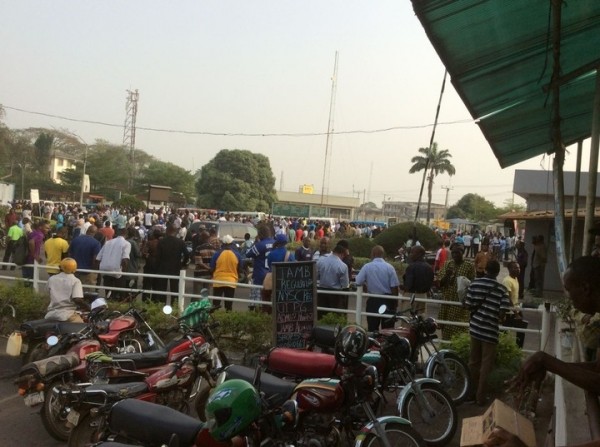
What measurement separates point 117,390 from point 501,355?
4607 millimetres

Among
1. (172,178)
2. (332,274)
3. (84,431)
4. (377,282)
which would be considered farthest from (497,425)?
(172,178)

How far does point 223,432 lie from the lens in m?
3.23

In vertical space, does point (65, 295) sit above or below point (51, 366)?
above

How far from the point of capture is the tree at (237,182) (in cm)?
7131

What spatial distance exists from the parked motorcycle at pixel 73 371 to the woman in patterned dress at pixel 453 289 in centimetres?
358

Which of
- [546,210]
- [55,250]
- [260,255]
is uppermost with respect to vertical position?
[546,210]

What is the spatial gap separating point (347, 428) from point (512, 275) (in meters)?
5.40

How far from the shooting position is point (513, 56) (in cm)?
551

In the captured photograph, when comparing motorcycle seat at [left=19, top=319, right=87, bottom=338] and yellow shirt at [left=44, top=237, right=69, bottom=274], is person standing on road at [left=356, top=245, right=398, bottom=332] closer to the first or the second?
motorcycle seat at [left=19, top=319, right=87, bottom=338]

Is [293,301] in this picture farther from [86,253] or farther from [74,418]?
[86,253]

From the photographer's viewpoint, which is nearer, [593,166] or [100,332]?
[593,166]

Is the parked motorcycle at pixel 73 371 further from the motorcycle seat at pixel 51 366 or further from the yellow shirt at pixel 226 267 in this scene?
the yellow shirt at pixel 226 267

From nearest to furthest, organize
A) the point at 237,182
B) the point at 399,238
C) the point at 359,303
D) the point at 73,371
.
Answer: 1. the point at 73,371
2. the point at 359,303
3. the point at 399,238
4. the point at 237,182

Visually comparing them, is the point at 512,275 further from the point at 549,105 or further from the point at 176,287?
the point at 176,287
